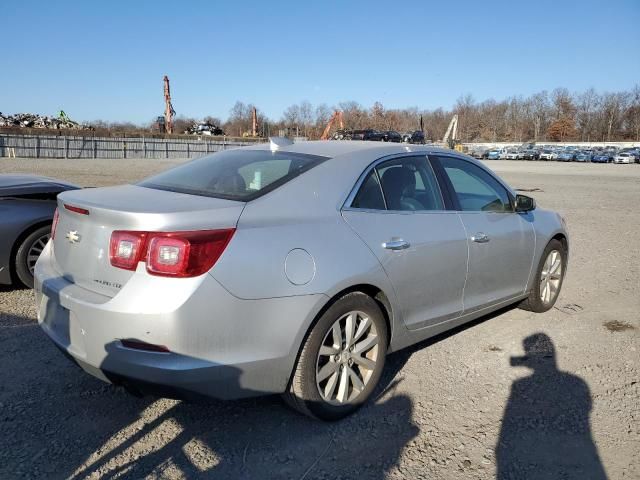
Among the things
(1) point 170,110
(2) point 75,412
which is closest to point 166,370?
(2) point 75,412

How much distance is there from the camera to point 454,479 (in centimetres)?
259

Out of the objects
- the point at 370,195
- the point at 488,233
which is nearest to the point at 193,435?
the point at 370,195

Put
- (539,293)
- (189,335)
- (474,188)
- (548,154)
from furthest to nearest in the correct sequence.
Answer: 1. (548,154)
2. (539,293)
3. (474,188)
4. (189,335)

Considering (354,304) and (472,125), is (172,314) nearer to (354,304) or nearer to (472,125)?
(354,304)

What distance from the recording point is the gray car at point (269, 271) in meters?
2.48

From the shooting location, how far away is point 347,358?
3080 mm

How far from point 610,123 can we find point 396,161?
13581cm

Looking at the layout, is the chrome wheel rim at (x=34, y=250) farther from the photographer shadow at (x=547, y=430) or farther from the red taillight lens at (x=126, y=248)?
the photographer shadow at (x=547, y=430)

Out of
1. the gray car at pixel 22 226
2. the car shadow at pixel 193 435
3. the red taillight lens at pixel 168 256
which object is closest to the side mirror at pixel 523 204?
the car shadow at pixel 193 435

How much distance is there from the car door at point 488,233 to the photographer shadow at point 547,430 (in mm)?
620

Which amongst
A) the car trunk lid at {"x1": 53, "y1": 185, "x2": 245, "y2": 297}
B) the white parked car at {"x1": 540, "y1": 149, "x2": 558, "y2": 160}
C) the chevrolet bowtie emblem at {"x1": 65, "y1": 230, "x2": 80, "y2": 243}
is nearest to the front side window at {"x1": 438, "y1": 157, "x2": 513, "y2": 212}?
the car trunk lid at {"x1": 53, "y1": 185, "x2": 245, "y2": 297}

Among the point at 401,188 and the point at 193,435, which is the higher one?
the point at 401,188

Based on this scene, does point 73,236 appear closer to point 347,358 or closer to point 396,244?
point 347,358

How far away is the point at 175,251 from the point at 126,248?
28cm
